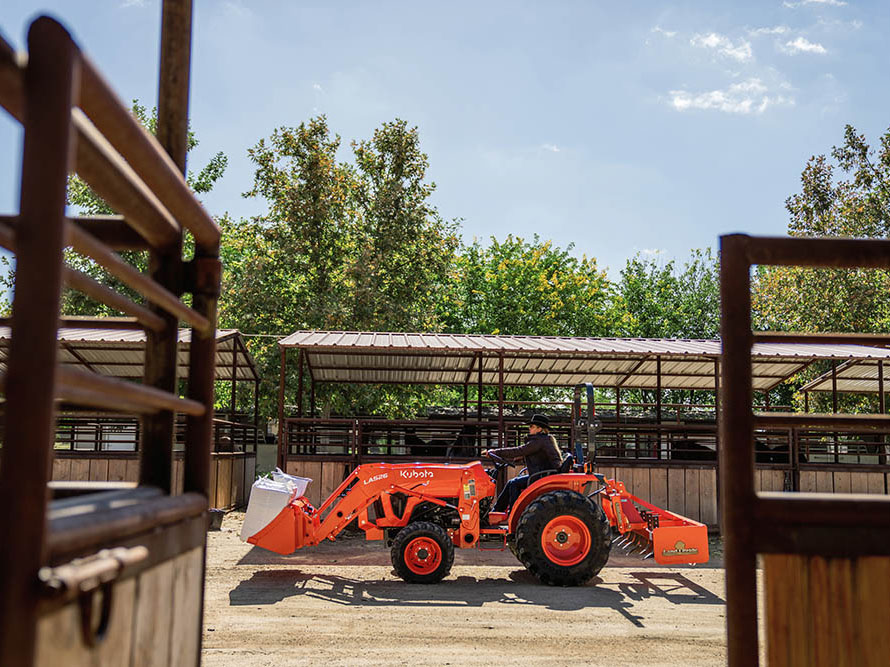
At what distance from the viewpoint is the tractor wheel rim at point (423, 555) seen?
410 inches

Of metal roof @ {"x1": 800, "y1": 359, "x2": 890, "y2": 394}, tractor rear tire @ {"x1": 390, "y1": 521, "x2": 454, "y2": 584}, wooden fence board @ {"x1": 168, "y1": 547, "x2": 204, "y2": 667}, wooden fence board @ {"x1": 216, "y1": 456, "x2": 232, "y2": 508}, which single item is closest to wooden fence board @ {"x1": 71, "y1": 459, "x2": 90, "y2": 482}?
wooden fence board @ {"x1": 216, "y1": 456, "x2": 232, "y2": 508}

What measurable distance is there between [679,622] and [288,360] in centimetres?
1743

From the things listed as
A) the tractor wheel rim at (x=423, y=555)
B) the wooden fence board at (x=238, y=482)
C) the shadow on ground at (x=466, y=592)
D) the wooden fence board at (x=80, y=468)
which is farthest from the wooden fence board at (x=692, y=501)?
the wooden fence board at (x=80, y=468)

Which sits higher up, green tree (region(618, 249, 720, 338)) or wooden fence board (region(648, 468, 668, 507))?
green tree (region(618, 249, 720, 338))

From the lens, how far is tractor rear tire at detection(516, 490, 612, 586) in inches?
404

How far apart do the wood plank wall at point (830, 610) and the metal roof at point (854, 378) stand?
17032mm

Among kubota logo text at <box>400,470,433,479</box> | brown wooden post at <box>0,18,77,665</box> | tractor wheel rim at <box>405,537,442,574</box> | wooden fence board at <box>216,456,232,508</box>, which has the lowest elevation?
tractor wheel rim at <box>405,537,442,574</box>

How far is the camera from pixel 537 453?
10875 mm

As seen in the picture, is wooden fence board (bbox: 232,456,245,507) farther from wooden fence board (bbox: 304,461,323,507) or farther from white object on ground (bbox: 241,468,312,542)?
white object on ground (bbox: 241,468,312,542)

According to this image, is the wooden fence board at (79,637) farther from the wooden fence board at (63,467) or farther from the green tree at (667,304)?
the green tree at (667,304)

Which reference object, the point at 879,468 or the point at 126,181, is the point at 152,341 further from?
the point at 879,468

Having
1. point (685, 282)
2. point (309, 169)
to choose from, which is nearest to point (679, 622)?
point (309, 169)

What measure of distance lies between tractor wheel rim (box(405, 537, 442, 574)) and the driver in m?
1.11

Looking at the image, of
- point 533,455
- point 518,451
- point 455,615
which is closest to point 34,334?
point 455,615
